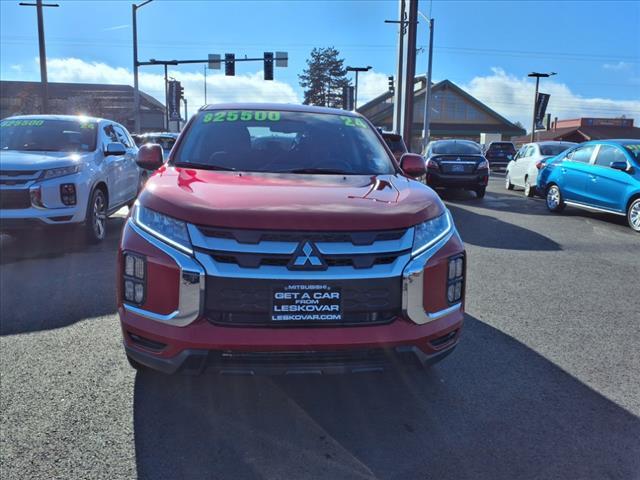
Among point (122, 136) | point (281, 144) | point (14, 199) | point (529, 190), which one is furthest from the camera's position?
point (529, 190)

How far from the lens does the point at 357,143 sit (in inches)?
170

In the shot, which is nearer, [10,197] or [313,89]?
[10,197]

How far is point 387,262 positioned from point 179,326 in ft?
3.49

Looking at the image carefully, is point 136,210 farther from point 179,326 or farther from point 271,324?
point 271,324

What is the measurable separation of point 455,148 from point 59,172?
10363 millimetres

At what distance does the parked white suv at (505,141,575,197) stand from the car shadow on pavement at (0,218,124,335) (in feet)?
38.3

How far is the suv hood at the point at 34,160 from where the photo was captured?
6551 mm

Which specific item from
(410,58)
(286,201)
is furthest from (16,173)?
(410,58)

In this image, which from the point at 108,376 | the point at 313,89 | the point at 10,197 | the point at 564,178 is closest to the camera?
the point at 108,376

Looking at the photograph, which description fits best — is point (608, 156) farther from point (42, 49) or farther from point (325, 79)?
point (325, 79)

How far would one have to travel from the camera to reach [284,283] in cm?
256

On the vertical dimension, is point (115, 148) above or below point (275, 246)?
above

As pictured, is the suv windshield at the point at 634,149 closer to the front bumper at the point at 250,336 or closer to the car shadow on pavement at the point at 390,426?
the car shadow on pavement at the point at 390,426

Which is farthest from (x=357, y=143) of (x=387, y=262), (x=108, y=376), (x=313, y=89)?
(x=313, y=89)
